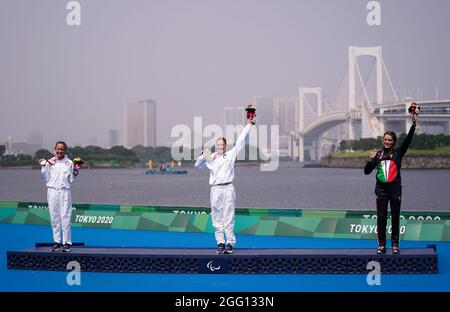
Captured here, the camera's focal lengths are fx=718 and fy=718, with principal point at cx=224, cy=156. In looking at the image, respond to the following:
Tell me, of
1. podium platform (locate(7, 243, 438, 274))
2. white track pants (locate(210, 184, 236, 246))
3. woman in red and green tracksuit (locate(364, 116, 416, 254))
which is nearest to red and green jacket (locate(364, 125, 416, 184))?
woman in red and green tracksuit (locate(364, 116, 416, 254))

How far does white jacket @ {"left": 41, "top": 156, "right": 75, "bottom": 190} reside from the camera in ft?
33.2

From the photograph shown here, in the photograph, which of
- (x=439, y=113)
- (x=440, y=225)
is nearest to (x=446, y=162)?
(x=439, y=113)

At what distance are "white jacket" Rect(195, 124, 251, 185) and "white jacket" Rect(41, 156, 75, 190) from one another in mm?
1887

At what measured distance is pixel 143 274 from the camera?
30.8ft

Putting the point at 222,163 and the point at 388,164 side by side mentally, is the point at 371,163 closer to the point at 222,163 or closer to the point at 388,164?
the point at 388,164

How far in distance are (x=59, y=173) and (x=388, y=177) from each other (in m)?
4.54

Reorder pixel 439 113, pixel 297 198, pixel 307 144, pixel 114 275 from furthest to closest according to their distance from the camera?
pixel 307 144
pixel 439 113
pixel 297 198
pixel 114 275

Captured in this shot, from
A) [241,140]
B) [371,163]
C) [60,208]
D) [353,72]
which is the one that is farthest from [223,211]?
[353,72]

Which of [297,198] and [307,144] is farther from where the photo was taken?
[307,144]

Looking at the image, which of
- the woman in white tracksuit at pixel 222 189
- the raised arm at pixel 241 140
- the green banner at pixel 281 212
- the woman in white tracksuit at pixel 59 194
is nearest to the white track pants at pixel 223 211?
the woman in white tracksuit at pixel 222 189

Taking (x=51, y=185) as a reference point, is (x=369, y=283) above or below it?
below

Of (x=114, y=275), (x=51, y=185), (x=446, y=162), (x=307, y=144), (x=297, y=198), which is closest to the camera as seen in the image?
(x=114, y=275)
